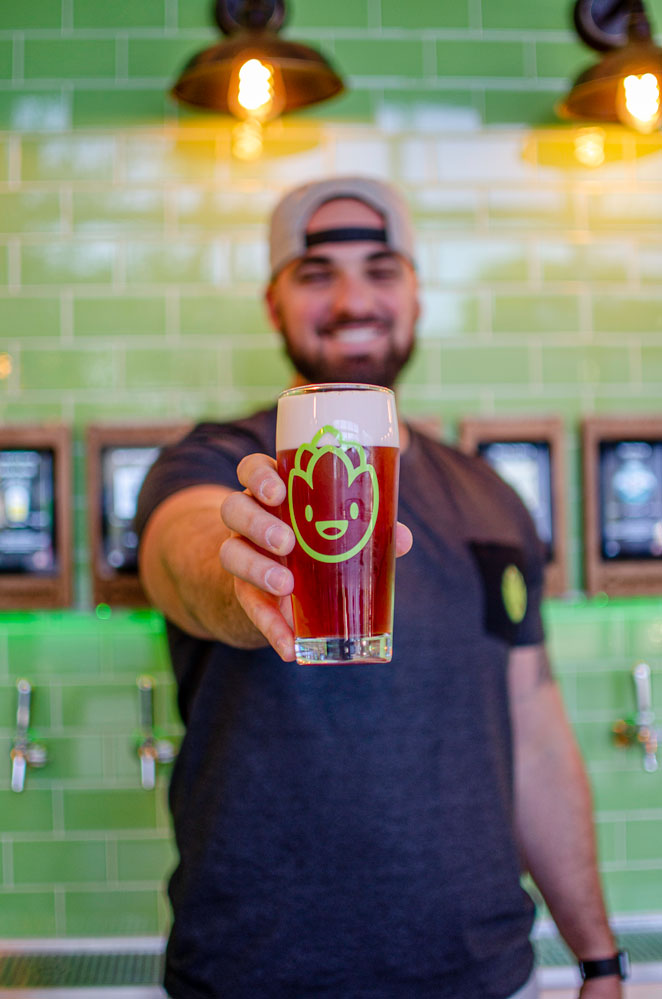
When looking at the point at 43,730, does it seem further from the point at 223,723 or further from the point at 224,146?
the point at 224,146

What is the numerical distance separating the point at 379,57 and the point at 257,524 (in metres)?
2.05

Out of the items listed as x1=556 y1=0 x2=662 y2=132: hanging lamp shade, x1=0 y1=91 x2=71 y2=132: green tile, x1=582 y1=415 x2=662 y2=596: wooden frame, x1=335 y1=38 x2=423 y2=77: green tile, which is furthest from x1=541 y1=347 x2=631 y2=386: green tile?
x1=0 y1=91 x2=71 y2=132: green tile

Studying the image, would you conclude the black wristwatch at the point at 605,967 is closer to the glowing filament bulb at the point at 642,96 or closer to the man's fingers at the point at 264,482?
the man's fingers at the point at 264,482

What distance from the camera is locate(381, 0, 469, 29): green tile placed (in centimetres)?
259

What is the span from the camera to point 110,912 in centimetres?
246

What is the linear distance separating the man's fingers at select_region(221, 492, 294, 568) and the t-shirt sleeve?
0.49 metres

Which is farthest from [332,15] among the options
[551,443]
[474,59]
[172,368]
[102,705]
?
[102,705]

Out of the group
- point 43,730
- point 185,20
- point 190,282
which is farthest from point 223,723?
point 185,20

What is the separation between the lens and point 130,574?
249 centimetres

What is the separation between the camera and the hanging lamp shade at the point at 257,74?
2066 millimetres

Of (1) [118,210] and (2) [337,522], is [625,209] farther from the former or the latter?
(2) [337,522]

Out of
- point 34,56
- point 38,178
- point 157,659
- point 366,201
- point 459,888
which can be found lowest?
point 459,888

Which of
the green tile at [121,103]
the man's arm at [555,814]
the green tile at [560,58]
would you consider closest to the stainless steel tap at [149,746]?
the man's arm at [555,814]

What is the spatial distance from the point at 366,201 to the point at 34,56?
1196 millimetres
